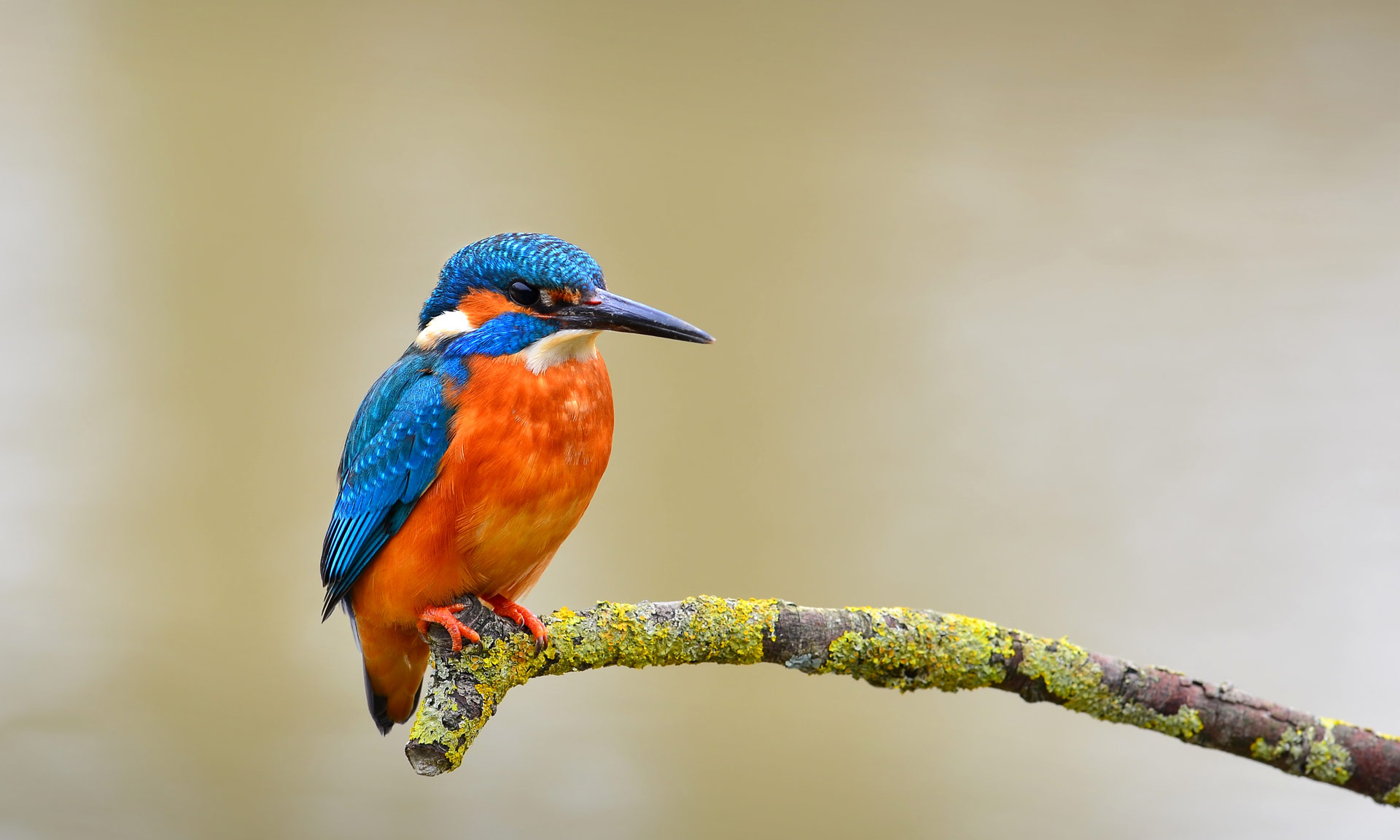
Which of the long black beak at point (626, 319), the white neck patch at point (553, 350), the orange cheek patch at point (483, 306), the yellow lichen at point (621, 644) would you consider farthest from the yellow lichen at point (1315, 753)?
the orange cheek patch at point (483, 306)

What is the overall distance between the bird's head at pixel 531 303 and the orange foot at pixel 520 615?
1.15 ft

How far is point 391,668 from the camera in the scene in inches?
66.7

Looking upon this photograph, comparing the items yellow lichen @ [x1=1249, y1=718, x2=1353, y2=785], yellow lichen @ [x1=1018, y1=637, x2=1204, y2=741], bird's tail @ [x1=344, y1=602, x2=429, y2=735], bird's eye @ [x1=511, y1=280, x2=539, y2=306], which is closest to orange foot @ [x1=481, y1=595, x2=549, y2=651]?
bird's tail @ [x1=344, y1=602, x2=429, y2=735]

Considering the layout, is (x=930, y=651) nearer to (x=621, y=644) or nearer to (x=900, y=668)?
(x=900, y=668)

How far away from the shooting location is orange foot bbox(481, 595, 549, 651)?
4.41ft

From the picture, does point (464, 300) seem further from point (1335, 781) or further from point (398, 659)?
point (1335, 781)

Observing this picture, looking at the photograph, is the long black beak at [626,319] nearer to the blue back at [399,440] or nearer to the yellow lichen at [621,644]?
the blue back at [399,440]

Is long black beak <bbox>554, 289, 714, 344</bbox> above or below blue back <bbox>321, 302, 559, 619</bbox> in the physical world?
above

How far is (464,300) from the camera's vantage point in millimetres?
1495

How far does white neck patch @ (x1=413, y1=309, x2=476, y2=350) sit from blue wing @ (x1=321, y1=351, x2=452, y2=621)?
0.03m

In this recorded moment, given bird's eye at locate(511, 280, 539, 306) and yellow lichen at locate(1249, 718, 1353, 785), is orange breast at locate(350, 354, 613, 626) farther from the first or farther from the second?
yellow lichen at locate(1249, 718, 1353, 785)

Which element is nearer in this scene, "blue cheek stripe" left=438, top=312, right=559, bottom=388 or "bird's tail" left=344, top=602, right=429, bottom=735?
"blue cheek stripe" left=438, top=312, right=559, bottom=388

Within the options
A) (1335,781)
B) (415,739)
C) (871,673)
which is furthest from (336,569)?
(1335,781)

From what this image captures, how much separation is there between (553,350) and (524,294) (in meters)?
0.09
